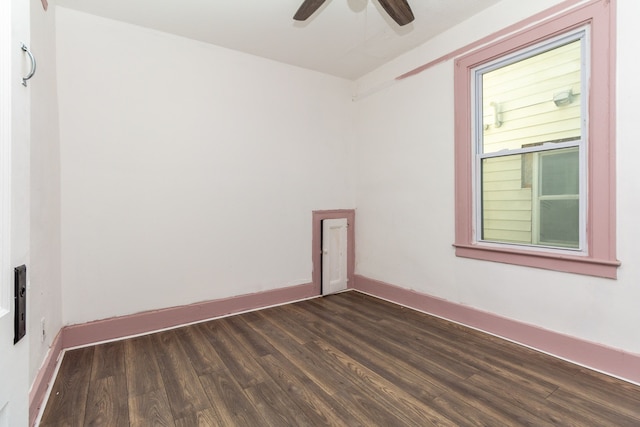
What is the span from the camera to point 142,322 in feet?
8.51

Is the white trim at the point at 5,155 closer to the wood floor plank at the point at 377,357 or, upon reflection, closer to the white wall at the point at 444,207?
the wood floor plank at the point at 377,357

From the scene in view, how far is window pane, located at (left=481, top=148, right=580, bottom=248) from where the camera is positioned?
2.14 meters

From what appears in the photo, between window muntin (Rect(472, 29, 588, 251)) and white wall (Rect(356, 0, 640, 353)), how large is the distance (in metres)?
0.23

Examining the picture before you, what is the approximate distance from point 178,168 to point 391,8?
7.08 feet

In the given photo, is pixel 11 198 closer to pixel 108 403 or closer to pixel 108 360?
pixel 108 403

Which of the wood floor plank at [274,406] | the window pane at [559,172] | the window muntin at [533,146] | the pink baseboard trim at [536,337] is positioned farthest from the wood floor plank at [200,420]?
the window pane at [559,172]

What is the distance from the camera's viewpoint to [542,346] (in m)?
2.20

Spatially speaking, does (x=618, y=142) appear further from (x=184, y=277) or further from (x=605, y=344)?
(x=184, y=277)

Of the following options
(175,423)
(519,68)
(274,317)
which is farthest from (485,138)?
(175,423)

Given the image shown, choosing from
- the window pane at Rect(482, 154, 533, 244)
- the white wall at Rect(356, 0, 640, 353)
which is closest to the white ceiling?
the white wall at Rect(356, 0, 640, 353)

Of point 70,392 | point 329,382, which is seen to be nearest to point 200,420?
point 329,382

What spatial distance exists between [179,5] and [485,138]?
2.74 m

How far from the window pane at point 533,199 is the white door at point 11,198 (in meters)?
2.88

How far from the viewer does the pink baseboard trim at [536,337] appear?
73.2 inches
